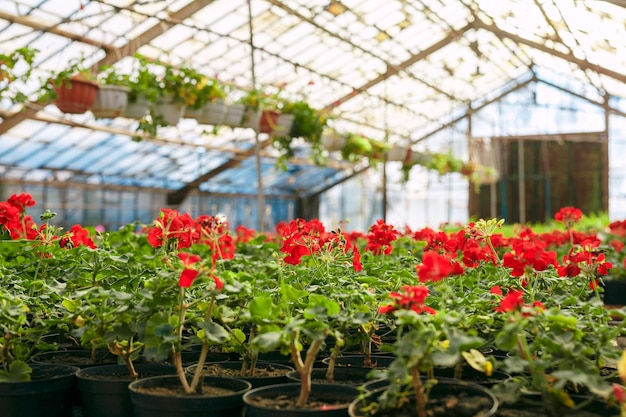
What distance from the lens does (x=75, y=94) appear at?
5.43 m

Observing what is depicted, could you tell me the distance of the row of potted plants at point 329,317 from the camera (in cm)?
130

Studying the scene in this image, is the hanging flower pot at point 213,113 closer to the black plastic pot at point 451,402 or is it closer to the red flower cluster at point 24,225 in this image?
the red flower cluster at point 24,225

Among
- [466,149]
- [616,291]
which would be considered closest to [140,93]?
→ [616,291]

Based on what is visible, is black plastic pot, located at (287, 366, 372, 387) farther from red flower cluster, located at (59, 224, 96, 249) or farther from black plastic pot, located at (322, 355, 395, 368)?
red flower cluster, located at (59, 224, 96, 249)

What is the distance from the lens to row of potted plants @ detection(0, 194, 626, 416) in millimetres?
1302

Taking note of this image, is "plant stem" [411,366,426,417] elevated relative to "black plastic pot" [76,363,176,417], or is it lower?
elevated

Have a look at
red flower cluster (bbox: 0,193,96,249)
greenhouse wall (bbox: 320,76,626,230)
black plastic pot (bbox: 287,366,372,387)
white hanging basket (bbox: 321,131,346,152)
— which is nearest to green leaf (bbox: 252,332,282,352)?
black plastic pot (bbox: 287,366,372,387)

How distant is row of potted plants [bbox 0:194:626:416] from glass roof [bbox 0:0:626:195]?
4419 millimetres

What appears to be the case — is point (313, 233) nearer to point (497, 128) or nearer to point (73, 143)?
point (73, 143)

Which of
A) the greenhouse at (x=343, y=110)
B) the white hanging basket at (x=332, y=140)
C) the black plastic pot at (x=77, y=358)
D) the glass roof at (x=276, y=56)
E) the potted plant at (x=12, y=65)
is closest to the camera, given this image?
the black plastic pot at (x=77, y=358)

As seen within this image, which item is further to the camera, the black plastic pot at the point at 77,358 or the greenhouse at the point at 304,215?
the black plastic pot at the point at 77,358

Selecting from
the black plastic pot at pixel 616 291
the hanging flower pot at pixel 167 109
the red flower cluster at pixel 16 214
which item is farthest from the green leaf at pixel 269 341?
the hanging flower pot at pixel 167 109

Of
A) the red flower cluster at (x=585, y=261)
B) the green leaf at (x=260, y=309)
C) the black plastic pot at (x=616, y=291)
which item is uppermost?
the red flower cluster at (x=585, y=261)

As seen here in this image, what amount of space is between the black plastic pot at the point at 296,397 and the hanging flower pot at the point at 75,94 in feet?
14.5
